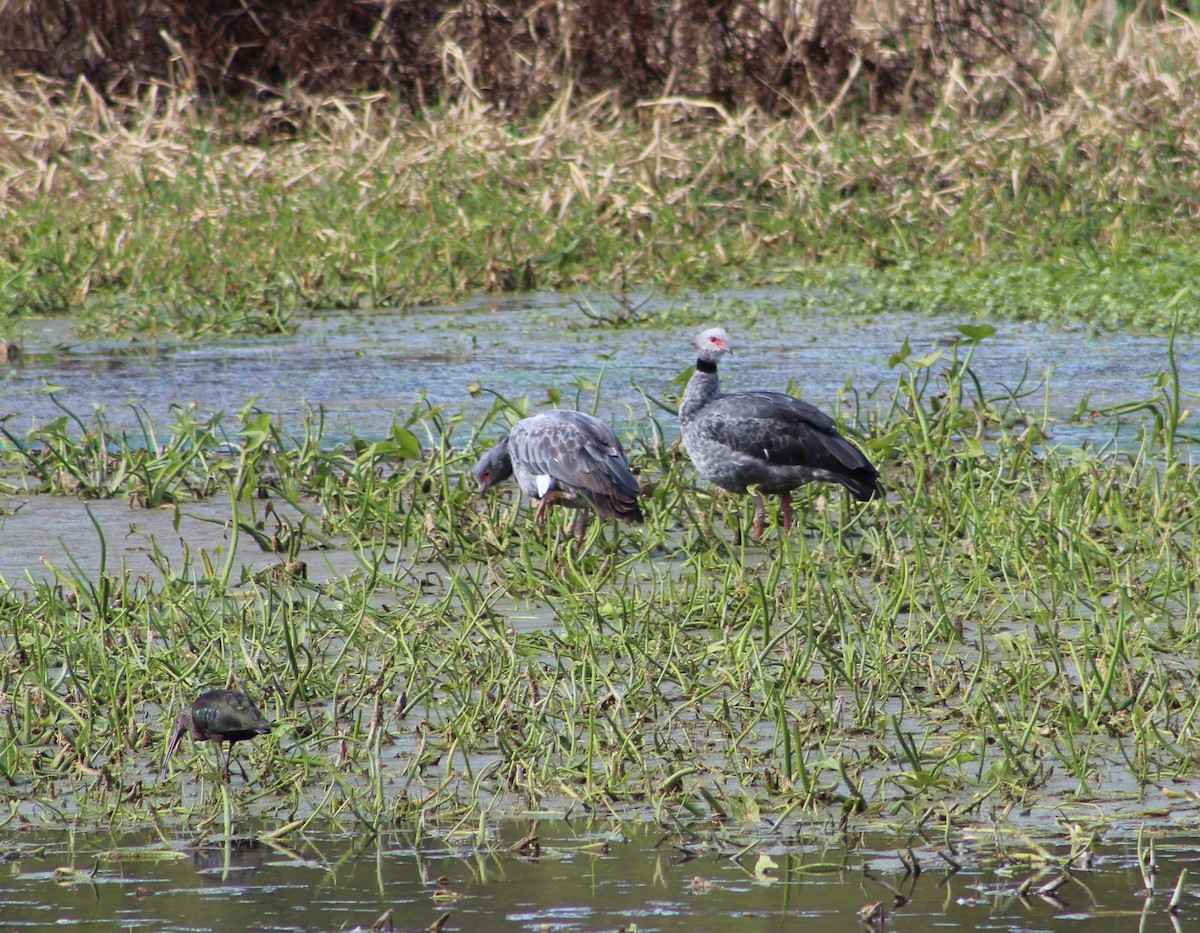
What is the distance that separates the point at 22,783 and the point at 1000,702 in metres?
2.19

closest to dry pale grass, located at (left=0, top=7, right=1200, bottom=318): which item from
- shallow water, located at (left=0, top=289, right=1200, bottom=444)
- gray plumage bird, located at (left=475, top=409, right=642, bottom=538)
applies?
shallow water, located at (left=0, top=289, right=1200, bottom=444)

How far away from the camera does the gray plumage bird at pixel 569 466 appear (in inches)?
250

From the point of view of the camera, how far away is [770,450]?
6.52 m

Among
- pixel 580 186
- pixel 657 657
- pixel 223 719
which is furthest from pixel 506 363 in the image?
pixel 223 719

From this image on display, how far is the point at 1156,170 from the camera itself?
44.7 feet

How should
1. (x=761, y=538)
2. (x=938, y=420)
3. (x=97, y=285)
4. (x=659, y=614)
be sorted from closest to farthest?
(x=659, y=614)
(x=761, y=538)
(x=938, y=420)
(x=97, y=285)

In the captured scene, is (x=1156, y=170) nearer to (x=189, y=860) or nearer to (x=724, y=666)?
(x=724, y=666)

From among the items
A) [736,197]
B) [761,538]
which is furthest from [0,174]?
[761,538]

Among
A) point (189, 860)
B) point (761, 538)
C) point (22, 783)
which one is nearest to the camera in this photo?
point (189, 860)

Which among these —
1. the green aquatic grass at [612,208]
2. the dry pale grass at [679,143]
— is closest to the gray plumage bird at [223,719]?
the green aquatic grass at [612,208]

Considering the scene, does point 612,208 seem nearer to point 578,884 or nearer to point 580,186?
point 580,186

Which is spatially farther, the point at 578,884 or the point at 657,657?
the point at 657,657

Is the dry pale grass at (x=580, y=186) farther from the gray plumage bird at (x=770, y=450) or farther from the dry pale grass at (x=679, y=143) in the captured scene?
the gray plumage bird at (x=770, y=450)

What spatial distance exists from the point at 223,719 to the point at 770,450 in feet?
9.22
